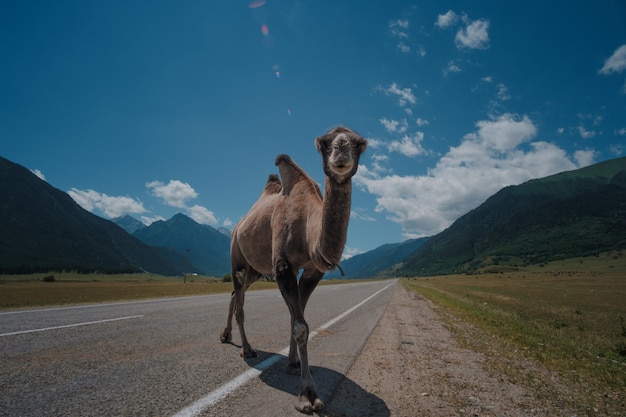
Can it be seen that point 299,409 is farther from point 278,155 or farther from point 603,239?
point 603,239

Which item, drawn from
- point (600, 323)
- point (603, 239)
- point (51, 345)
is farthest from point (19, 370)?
point (603, 239)

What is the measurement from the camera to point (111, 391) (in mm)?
3770

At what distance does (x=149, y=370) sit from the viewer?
4.66 m

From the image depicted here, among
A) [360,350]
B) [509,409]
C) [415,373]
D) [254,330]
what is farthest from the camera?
[254,330]

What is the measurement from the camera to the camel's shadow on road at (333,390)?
3.56 meters

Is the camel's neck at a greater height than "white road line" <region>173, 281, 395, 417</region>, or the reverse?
the camel's neck

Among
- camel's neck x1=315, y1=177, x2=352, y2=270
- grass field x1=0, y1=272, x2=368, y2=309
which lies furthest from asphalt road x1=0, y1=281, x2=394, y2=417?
grass field x1=0, y1=272, x2=368, y2=309

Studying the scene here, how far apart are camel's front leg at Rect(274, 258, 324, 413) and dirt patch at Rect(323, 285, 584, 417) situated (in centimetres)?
22

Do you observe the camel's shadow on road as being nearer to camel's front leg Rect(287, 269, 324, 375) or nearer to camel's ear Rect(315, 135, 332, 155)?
camel's front leg Rect(287, 269, 324, 375)

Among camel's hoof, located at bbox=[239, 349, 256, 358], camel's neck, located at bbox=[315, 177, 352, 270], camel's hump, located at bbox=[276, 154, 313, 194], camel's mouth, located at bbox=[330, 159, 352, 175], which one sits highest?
camel's hump, located at bbox=[276, 154, 313, 194]

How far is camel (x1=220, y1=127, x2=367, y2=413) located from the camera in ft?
12.1

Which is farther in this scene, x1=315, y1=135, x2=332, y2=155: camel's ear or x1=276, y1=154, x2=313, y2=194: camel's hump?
x1=276, y1=154, x2=313, y2=194: camel's hump

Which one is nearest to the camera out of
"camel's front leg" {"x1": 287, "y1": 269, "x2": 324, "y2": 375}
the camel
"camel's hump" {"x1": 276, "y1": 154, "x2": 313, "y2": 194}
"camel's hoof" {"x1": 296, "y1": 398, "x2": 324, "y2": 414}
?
"camel's hoof" {"x1": 296, "y1": 398, "x2": 324, "y2": 414}

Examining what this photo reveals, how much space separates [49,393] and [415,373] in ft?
16.2
